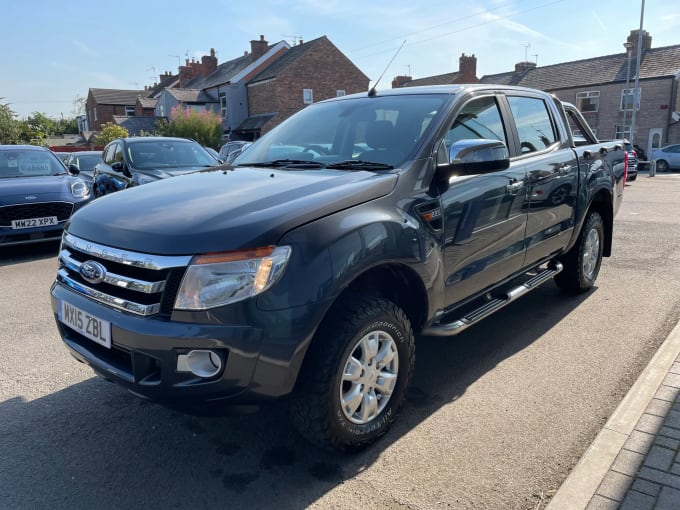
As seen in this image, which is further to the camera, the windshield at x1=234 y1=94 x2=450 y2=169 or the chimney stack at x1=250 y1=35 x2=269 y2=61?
the chimney stack at x1=250 y1=35 x2=269 y2=61

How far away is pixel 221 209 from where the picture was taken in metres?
2.46

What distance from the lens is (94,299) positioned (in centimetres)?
253

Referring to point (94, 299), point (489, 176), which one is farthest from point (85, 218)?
point (489, 176)

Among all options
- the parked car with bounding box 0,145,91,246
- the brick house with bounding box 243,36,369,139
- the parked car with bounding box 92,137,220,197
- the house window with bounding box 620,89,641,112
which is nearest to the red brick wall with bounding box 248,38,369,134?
the brick house with bounding box 243,36,369,139

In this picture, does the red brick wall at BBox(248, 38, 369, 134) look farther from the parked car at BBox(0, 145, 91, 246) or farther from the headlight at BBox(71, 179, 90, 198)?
the headlight at BBox(71, 179, 90, 198)

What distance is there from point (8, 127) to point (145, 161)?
2227cm

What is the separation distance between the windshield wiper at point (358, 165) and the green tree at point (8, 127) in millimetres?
28004

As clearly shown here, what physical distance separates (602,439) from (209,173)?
2.81 m

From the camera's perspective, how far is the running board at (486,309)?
3092mm

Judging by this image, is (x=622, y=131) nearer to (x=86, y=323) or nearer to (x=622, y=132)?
(x=622, y=132)

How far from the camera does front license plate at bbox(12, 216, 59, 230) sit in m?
7.07

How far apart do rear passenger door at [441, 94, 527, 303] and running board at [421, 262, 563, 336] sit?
125mm

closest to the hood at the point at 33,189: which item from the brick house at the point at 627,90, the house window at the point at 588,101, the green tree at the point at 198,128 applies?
the green tree at the point at 198,128

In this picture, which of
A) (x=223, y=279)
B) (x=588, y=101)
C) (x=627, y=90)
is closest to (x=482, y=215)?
(x=223, y=279)
